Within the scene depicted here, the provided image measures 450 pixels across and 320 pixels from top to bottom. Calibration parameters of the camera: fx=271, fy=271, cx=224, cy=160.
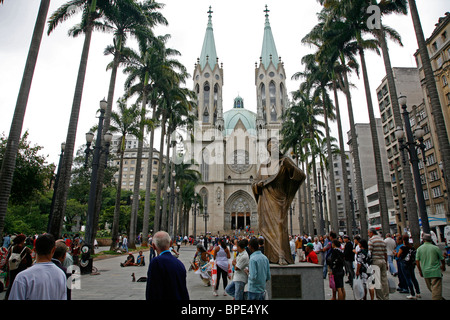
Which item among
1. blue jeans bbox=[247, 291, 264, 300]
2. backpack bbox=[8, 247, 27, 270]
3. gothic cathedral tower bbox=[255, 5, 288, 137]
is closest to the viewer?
blue jeans bbox=[247, 291, 264, 300]

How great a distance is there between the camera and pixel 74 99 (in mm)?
12805

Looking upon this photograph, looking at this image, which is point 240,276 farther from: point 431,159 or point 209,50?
point 209,50

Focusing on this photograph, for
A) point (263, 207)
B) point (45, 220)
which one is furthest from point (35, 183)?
point (263, 207)

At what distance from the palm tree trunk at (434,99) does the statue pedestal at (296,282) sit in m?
8.32

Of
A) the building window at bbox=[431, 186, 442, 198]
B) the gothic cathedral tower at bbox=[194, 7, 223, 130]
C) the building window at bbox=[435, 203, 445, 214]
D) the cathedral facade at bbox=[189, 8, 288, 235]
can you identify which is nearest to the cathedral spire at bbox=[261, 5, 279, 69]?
the cathedral facade at bbox=[189, 8, 288, 235]

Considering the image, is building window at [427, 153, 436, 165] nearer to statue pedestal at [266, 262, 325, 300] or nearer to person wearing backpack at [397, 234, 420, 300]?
person wearing backpack at [397, 234, 420, 300]

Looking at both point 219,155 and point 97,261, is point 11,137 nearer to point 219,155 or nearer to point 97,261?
point 97,261

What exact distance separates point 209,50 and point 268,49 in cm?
1294

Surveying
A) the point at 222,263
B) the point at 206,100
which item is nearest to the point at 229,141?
the point at 206,100

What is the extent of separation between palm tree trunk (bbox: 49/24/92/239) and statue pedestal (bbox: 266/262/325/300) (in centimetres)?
962

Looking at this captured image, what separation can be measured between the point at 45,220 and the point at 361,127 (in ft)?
179

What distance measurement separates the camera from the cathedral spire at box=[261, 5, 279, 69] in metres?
58.2

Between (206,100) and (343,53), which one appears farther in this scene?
(206,100)

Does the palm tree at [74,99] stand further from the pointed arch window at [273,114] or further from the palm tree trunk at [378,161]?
the pointed arch window at [273,114]
